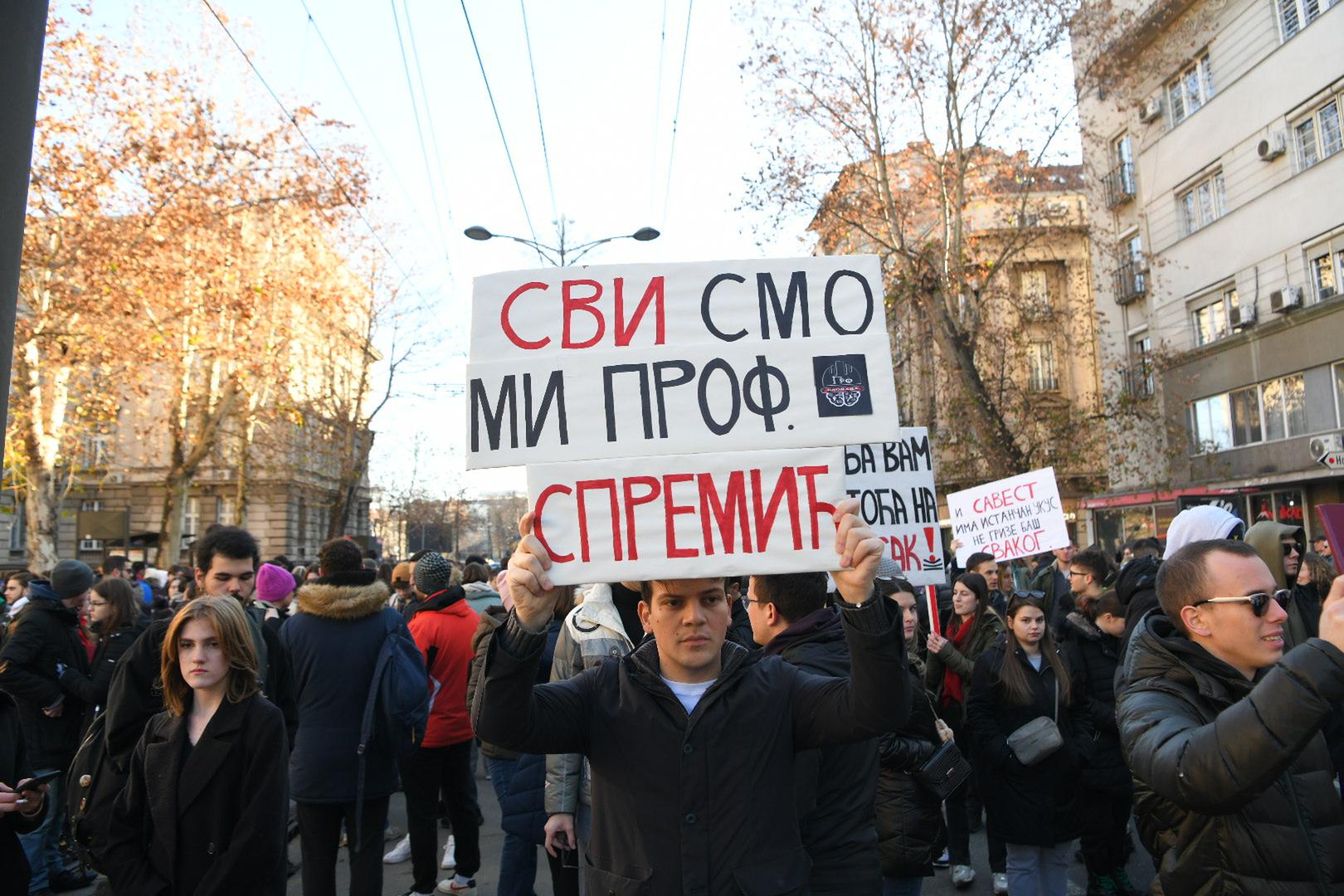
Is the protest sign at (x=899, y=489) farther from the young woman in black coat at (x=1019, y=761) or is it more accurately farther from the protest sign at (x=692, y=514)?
the protest sign at (x=692, y=514)

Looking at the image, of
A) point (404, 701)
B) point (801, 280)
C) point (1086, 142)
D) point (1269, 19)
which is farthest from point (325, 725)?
point (1086, 142)

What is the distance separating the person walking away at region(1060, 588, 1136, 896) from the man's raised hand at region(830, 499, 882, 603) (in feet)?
11.0

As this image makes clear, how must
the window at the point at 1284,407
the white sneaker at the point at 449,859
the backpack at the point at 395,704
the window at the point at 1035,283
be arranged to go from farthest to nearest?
the window at the point at 1035,283, the window at the point at 1284,407, the white sneaker at the point at 449,859, the backpack at the point at 395,704

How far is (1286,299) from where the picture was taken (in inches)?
803

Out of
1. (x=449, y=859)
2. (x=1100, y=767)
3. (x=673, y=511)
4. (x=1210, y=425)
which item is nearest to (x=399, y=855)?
(x=449, y=859)

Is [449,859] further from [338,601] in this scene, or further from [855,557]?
[855,557]

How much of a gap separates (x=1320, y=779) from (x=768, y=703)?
142 centimetres

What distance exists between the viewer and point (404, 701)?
5305mm

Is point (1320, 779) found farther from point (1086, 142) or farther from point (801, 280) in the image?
point (1086, 142)

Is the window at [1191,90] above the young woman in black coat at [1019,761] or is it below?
above

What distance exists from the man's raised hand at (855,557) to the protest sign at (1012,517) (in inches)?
241

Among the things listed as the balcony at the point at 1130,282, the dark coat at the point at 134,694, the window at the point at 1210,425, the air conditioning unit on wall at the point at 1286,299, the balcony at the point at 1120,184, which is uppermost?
the balcony at the point at 1120,184

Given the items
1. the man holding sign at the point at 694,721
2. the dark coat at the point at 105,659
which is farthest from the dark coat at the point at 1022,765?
the dark coat at the point at 105,659

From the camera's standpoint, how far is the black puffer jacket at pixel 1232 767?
2203 millimetres
